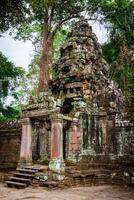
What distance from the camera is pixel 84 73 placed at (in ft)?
54.3

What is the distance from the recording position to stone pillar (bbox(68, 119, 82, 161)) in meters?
14.8

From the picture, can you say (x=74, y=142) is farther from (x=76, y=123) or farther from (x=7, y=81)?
(x=7, y=81)

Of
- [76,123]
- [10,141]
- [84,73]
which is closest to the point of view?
[76,123]

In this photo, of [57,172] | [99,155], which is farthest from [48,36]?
[57,172]

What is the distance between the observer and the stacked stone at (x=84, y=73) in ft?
53.1

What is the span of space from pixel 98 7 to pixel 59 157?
39.0 ft

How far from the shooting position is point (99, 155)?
15273 mm

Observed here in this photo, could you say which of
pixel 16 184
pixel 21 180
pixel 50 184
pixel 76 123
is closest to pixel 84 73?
pixel 76 123

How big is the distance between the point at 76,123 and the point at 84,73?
9.17 feet

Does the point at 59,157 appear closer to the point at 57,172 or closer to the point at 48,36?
the point at 57,172

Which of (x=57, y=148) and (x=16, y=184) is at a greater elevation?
(x=57, y=148)

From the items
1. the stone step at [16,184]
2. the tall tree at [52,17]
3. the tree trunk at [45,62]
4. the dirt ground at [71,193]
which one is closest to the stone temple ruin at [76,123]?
the dirt ground at [71,193]

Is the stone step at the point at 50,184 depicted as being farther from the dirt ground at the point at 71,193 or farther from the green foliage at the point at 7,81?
the green foliage at the point at 7,81

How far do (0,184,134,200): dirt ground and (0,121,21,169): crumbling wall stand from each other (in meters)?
6.27
